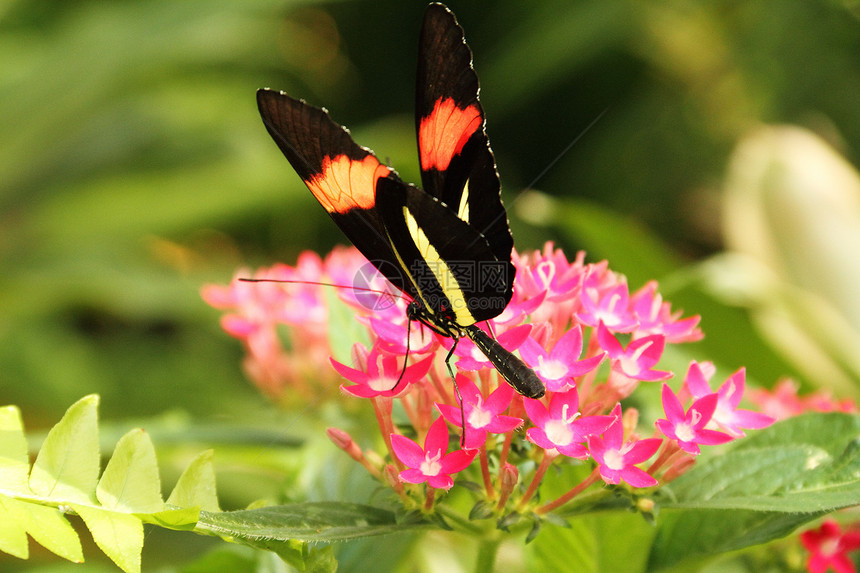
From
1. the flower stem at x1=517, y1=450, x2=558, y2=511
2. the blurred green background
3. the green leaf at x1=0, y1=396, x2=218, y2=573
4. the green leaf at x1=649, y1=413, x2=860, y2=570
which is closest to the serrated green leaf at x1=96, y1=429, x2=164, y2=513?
the green leaf at x1=0, y1=396, x2=218, y2=573

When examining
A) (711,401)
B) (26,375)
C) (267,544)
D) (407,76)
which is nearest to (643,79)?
(407,76)

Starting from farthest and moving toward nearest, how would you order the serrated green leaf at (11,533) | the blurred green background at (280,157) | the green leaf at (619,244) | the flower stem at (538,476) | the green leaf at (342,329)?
Result: the blurred green background at (280,157)
the green leaf at (619,244)
the green leaf at (342,329)
the flower stem at (538,476)
the serrated green leaf at (11,533)

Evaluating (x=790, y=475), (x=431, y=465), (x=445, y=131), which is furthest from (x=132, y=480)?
(x=790, y=475)

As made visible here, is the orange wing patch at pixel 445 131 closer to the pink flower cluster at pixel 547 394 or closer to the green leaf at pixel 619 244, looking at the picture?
the pink flower cluster at pixel 547 394

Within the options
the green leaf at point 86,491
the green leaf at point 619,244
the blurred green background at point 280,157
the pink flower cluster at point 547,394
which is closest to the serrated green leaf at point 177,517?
the green leaf at point 86,491

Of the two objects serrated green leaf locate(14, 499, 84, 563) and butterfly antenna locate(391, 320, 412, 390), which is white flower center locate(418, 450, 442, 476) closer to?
butterfly antenna locate(391, 320, 412, 390)

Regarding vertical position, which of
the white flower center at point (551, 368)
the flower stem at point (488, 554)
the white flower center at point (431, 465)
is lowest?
the flower stem at point (488, 554)

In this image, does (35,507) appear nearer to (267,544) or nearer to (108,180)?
(267,544)
